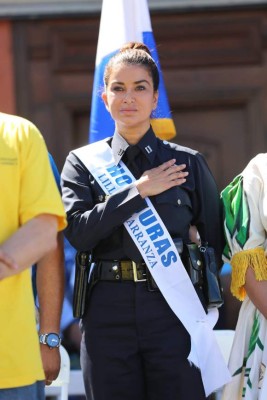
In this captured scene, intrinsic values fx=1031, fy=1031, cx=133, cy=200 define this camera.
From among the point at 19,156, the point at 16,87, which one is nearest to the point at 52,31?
the point at 16,87

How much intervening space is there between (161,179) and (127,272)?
1.16ft

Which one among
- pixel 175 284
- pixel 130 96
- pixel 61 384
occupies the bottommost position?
pixel 61 384

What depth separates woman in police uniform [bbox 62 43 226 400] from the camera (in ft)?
11.8

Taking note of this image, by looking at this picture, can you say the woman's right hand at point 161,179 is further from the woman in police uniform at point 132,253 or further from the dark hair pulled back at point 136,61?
the dark hair pulled back at point 136,61

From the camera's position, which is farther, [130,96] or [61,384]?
[61,384]

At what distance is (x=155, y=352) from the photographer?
3.61 m

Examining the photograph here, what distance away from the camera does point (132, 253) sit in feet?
12.0

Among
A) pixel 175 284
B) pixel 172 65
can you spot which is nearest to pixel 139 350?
pixel 175 284

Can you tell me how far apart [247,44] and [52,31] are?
1249mm

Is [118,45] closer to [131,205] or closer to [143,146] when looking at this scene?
[143,146]

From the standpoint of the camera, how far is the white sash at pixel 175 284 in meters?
3.63

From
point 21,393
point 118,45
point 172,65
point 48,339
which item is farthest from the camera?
point 172,65

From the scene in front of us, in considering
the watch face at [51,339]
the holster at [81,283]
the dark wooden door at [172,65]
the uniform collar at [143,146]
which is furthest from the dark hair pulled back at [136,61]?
the dark wooden door at [172,65]

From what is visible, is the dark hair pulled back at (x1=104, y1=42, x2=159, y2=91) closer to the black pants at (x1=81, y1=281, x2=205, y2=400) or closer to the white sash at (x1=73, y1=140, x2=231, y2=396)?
the white sash at (x1=73, y1=140, x2=231, y2=396)
